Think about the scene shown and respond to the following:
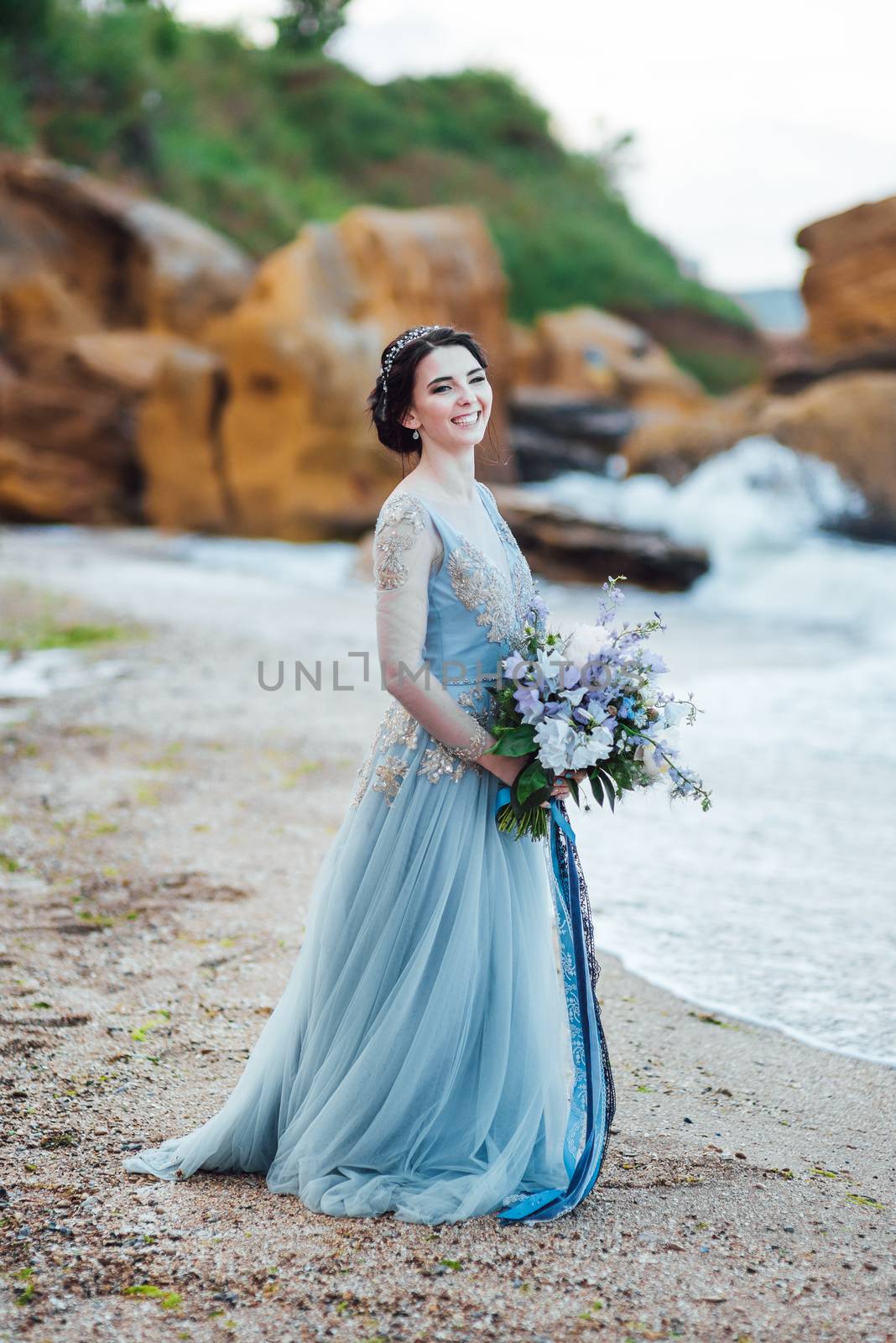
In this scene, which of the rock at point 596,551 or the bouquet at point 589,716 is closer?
the bouquet at point 589,716

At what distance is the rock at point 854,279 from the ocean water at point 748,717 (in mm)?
2583

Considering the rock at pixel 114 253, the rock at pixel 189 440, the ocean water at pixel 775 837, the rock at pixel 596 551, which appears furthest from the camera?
the rock at pixel 114 253

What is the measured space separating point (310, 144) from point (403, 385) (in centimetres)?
3756

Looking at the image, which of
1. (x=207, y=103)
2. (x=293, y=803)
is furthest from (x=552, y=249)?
(x=293, y=803)

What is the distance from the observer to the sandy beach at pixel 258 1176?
226 centimetres

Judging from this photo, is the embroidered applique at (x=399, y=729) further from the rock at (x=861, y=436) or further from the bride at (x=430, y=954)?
the rock at (x=861, y=436)

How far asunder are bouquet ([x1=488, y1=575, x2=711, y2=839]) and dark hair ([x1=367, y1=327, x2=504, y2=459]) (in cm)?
52

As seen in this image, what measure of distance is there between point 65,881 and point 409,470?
100.0 inches

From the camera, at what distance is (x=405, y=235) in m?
19.0

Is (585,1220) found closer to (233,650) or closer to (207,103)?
(233,650)

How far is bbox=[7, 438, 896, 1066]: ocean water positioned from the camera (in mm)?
4312

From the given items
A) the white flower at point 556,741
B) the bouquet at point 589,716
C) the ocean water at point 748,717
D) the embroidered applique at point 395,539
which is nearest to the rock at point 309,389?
the ocean water at point 748,717

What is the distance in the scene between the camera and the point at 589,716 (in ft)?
8.29

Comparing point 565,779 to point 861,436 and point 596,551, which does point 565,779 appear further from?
point 861,436
